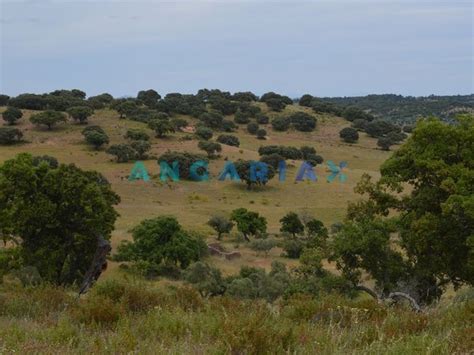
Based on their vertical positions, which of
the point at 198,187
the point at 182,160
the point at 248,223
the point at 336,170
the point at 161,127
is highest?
the point at 161,127

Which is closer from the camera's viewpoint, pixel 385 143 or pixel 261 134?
pixel 261 134

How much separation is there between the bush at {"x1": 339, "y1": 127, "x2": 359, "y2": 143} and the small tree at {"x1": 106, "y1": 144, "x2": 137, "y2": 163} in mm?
36886

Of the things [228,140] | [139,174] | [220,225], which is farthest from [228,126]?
[220,225]

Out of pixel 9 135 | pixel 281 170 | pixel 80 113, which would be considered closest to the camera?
pixel 281 170

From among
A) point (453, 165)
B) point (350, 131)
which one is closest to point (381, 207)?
point (453, 165)

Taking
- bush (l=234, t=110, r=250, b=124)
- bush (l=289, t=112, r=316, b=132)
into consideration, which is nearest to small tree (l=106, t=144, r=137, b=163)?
bush (l=234, t=110, r=250, b=124)

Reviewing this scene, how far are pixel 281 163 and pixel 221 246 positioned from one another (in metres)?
25.9

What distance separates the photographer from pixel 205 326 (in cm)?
573

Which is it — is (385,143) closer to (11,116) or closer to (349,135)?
(349,135)

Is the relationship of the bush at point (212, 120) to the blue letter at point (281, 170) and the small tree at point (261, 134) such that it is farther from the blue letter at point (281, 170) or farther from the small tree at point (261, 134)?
the blue letter at point (281, 170)

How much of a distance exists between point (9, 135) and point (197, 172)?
2367cm

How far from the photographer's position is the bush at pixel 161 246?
97.2ft

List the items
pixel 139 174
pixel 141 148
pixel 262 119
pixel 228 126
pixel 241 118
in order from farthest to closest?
pixel 262 119 < pixel 241 118 < pixel 228 126 < pixel 141 148 < pixel 139 174

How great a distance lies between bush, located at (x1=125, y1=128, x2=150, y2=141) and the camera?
6431 centimetres
